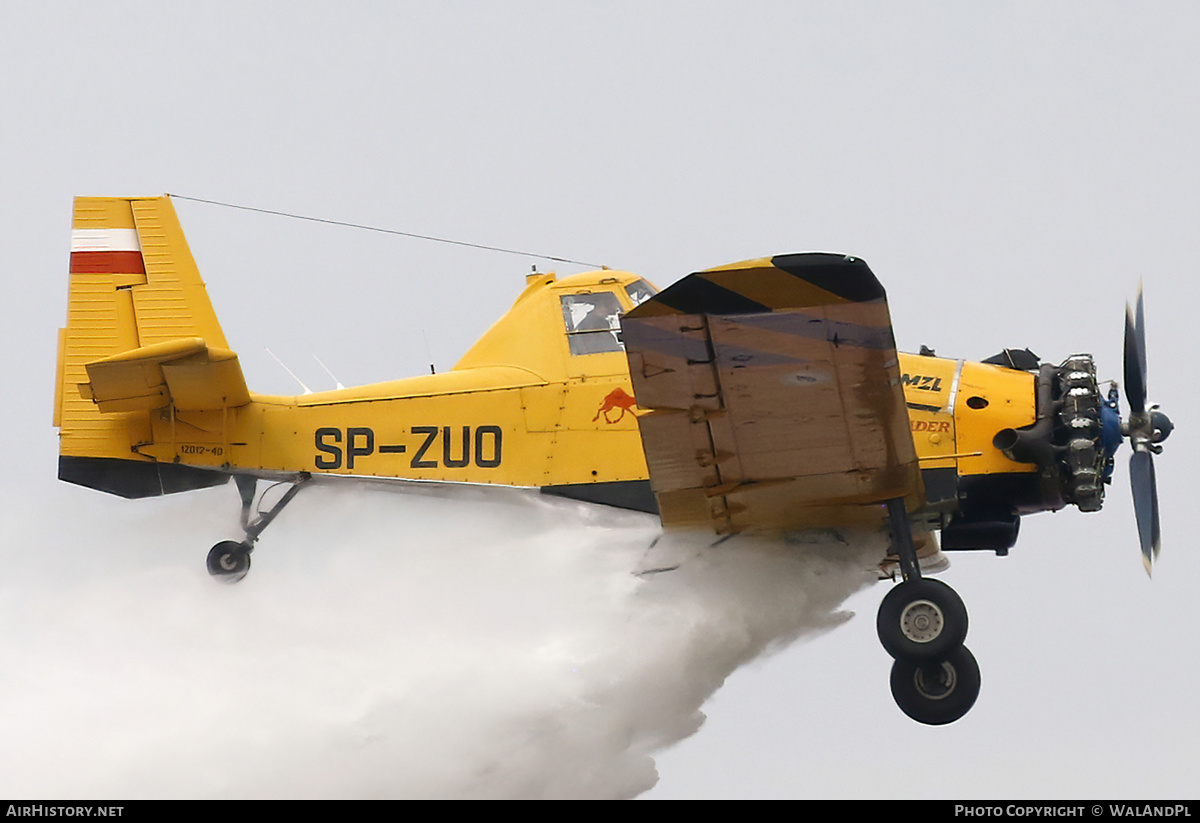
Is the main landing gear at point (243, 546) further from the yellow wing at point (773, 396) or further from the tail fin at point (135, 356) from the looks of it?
the yellow wing at point (773, 396)

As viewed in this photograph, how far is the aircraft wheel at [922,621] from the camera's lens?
11.4 meters

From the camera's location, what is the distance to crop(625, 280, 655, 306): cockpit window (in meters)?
12.4

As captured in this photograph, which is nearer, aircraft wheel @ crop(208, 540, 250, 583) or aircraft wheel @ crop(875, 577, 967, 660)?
aircraft wheel @ crop(875, 577, 967, 660)

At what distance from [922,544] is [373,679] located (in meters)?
4.41

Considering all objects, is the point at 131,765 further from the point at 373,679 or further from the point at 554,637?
the point at 554,637

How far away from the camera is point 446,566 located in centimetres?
1273

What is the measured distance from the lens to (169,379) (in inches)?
488

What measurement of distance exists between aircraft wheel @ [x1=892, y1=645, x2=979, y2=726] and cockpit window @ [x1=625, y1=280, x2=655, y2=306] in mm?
3162

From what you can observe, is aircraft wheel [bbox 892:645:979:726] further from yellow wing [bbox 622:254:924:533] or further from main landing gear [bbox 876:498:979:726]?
yellow wing [bbox 622:254:924:533]

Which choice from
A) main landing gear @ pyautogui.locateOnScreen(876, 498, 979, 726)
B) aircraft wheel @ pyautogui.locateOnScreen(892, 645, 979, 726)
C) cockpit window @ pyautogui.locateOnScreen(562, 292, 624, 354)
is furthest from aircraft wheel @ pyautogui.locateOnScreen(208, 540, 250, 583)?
aircraft wheel @ pyautogui.locateOnScreen(892, 645, 979, 726)

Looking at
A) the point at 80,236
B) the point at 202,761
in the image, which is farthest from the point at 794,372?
the point at 80,236

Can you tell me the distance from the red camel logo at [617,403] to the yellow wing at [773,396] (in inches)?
30.8

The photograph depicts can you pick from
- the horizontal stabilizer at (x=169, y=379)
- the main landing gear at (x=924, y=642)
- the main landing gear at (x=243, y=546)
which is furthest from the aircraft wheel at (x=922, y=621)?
the horizontal stabilizer at (x=169, y=379)

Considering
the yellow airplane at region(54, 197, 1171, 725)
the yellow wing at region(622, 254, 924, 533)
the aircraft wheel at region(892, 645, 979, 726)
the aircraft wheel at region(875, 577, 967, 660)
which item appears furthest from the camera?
the aircraft wheel at region(892, 645, 979, 726)
